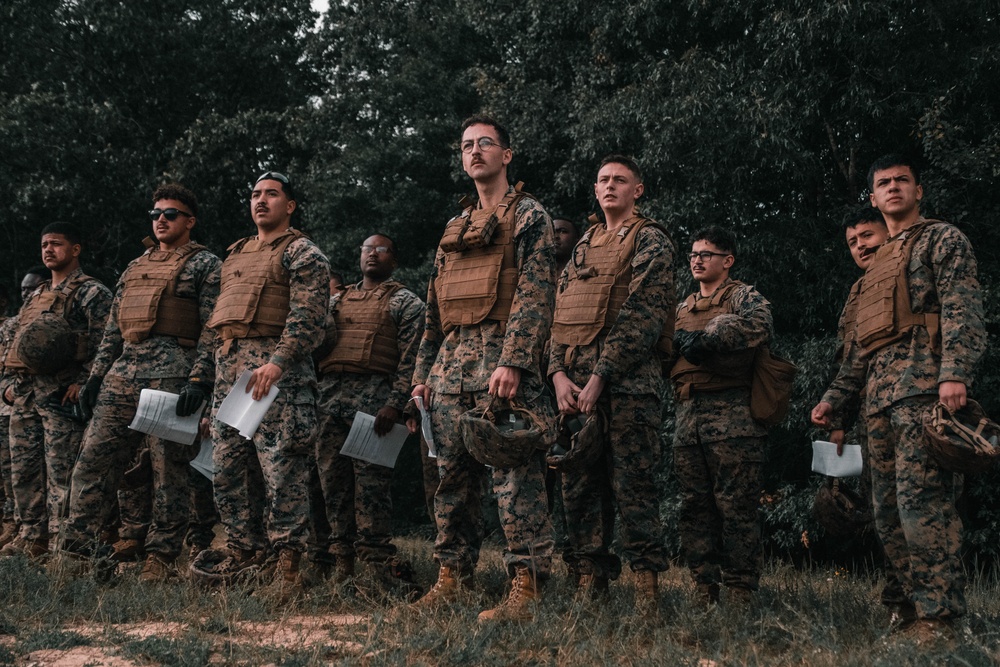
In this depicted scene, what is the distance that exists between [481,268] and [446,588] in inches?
65.0

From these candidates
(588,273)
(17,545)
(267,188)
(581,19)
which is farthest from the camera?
(581,19)

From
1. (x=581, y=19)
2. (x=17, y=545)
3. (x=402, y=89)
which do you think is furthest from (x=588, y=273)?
(x=402, y=89)

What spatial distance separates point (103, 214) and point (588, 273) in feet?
45.9

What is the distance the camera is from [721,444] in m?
5.70

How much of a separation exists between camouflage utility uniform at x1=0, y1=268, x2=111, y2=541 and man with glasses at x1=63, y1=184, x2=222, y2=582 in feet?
1.90

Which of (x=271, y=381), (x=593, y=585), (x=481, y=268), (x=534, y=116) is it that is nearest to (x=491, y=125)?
(x=481, y=268)

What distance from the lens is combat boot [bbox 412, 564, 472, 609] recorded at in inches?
187

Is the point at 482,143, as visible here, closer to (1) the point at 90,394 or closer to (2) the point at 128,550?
(1) the point at 90,394

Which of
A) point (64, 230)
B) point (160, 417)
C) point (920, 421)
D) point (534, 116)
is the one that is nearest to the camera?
point (920, 421)

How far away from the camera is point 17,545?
24.6 feet

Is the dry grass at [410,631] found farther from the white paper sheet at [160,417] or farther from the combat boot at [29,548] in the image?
the combat boot at [29,548]

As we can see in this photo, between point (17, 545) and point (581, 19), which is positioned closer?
point (17, 545)

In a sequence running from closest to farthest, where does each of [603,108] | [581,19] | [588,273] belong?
[588,273], [603,108], [581,19]

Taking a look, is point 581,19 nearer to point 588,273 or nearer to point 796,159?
point 796,159
